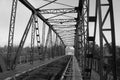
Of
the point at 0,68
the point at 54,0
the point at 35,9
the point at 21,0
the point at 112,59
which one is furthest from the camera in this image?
the point at 35,9

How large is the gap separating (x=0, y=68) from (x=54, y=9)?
1092 centimetres

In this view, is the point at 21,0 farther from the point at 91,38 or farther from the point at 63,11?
the point at 91,38

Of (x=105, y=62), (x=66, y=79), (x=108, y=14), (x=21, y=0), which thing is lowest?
(x=66, y=79)

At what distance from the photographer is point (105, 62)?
6188 millimetres

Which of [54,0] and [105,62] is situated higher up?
[54,0]

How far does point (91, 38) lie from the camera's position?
8.23 meters

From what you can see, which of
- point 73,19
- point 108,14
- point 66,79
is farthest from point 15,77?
point 73,19

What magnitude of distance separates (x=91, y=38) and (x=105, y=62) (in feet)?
7.49

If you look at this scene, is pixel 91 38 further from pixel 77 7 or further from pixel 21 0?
pixel 77 7

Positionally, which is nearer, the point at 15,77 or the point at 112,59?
the point at 112,59

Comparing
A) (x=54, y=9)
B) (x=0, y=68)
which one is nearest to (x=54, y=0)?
(x=54, y=9)

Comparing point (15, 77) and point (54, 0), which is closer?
point (15, 77)

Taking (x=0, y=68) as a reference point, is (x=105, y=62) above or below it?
above

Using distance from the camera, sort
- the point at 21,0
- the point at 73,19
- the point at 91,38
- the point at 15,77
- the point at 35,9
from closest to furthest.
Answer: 1. the point at 91,38
2. the point at 15,77
3. the point at 21,0
4. the point at 35,9
5. the point at 73,19
